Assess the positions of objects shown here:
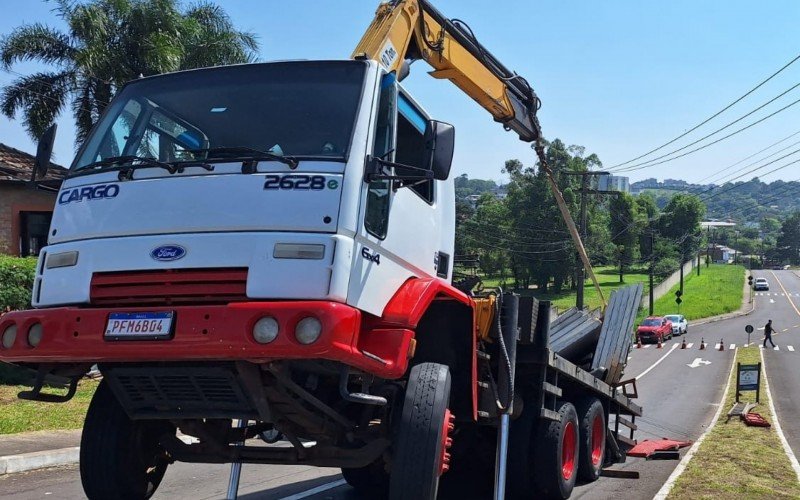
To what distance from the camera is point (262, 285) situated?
14.2ft

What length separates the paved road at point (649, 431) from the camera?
8.20 m

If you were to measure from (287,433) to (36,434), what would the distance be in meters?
7.12

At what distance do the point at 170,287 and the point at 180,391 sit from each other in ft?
2.35

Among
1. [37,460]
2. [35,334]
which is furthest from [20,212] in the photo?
[35,334]

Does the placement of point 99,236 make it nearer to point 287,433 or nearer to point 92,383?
point 287,433

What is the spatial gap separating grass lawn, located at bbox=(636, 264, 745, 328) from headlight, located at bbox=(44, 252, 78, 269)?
5350cm

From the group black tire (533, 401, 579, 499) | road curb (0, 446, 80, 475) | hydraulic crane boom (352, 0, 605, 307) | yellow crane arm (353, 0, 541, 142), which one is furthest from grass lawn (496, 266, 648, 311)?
black tire (533, 401, 579, 499)

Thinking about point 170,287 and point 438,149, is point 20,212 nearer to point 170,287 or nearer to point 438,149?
point 170,287

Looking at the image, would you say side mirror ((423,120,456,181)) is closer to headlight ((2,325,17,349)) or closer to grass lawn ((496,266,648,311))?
headlight ((2,325,17,349))

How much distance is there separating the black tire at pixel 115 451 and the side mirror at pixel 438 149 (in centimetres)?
289

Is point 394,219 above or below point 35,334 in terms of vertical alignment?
above

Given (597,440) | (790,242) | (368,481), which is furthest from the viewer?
(790,242)

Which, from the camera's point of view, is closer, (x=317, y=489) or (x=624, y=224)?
(x=317, y=489)

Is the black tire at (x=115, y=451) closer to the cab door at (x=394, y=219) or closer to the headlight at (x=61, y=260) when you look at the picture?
the headlight at (x=61, y=260)
